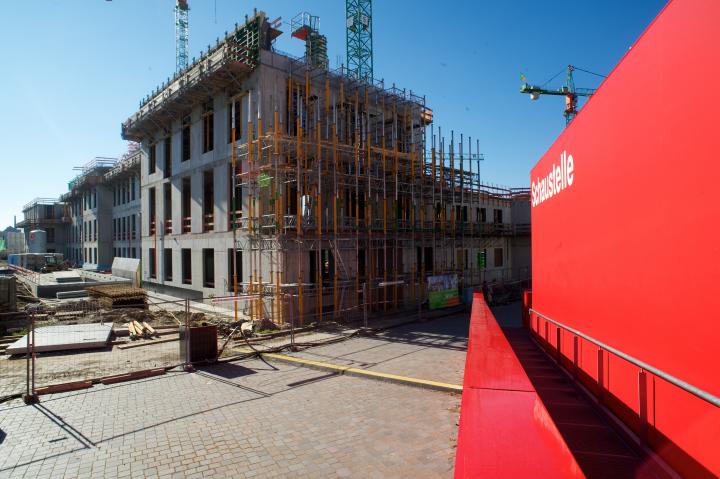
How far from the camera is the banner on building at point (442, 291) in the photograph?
19906mm

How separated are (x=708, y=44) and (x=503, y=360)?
9.21 feet

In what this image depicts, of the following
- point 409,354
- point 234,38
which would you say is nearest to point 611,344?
point 409,354

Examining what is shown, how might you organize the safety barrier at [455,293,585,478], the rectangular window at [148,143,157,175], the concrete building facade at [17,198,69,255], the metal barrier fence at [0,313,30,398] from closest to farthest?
the safety barrier at [455,293,585,478] → the metal barrier fence at [0,313,30,398] → the rectangular window at [148,143,157,175] → the concrete building facade at [17,198,69,255]

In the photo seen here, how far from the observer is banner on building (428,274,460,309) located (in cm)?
1991

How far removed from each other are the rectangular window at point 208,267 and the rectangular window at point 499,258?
20.2m

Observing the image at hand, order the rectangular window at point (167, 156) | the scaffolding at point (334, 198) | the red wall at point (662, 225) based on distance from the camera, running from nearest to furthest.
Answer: the red wall at point (662, 225) → the scaffolding at point (334, 198) → the rectangular window at point (167, 156)

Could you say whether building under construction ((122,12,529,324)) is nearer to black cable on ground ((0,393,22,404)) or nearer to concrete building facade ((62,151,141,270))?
black cable on ground ((0,393,22,404))

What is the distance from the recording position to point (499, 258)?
31.9 metres

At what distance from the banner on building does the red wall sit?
47.7 ft

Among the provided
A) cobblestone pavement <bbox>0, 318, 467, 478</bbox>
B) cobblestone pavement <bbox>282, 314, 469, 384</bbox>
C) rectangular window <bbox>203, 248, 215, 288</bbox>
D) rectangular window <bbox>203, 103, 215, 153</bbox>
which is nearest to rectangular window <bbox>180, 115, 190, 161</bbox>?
rectangular window <bbox>203, 103, 215, 153</bbox>

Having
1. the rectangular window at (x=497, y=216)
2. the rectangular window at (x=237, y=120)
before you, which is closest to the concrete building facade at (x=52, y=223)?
the rectangular window at (x=237, y=120)

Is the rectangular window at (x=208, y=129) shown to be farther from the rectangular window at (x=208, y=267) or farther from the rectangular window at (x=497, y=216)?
the rectangular window at (x=497, y=216)

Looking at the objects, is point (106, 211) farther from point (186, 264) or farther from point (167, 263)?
point (186, 264)

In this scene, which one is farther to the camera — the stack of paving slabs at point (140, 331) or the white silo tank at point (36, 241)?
the white silo tank at point (36, 241)
